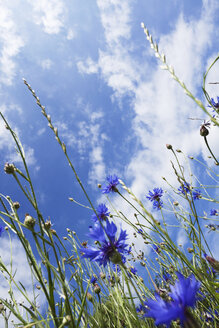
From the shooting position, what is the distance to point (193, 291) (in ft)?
1.14

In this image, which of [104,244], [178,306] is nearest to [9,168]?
[104,244]

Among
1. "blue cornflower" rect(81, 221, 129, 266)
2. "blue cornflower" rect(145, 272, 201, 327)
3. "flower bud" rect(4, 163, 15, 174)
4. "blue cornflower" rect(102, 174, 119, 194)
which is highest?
"blue cornflower" rect(102, 174, 119, 194)

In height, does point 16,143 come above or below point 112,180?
below

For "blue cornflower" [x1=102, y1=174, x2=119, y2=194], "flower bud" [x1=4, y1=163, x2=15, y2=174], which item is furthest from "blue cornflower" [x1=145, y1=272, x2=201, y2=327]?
"blue cornflower" [x1=102, y1=174, x2=119, y2=194]

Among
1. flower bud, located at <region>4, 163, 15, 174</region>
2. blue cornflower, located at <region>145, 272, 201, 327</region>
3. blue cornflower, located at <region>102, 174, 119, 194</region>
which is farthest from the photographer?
blue cornflower, located at <region>102, 174, 119, 194</region>

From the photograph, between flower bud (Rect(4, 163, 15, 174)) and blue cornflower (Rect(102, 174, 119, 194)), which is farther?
blue cornflower (Rect(102, 174, 119, 194))

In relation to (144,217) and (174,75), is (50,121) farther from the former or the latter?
(144,217)

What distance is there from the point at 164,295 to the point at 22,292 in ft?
1.75

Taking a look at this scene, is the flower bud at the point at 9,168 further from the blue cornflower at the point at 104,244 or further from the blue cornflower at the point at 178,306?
the blue cornflower at the point at 178,306

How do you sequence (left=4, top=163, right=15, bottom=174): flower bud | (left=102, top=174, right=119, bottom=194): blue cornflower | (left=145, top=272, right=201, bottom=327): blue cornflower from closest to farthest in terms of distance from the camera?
(left=145, top=272, right=201, bottom=327): blue cornflower → (left=4, top=163, right=15, bottom=174): flower bud → (left=102, top=174, right=119, bottom=194): blue cornflower

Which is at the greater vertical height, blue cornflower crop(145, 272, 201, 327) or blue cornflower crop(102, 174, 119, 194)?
blue cornflower crop(102, 174, 119, 194)

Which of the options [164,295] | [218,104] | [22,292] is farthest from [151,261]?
[218,104]

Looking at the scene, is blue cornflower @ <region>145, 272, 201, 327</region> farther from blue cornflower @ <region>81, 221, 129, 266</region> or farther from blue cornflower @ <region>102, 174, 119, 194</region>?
blue cornflower @ <region>102, 174, 119, 194</region>

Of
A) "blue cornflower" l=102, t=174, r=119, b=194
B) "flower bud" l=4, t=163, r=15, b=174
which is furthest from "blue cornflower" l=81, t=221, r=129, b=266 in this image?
"blue cornflower" l=102, t=174, r=119, b=194
